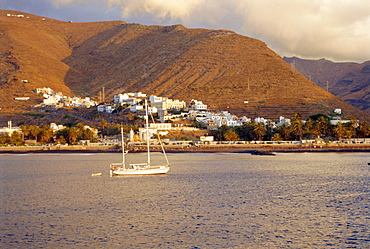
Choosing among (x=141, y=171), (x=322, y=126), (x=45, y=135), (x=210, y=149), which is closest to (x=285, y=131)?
(x=322, y=126)

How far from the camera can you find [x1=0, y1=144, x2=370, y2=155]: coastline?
10350cm

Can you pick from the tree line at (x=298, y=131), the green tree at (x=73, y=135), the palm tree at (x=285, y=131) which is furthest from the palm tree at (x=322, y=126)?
the green tree at (x=73, y=135)

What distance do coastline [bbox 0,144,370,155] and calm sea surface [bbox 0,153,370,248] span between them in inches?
1745

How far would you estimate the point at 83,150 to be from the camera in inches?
4343

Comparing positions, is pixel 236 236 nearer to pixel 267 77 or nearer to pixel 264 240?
pixel 264 240

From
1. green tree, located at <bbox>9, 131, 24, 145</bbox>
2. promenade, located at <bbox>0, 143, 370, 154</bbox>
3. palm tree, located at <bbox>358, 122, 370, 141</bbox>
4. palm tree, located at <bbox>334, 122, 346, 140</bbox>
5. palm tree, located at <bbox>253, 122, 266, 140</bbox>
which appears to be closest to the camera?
promenade, located at <bbox>0, 143, 370, 154</bbox>

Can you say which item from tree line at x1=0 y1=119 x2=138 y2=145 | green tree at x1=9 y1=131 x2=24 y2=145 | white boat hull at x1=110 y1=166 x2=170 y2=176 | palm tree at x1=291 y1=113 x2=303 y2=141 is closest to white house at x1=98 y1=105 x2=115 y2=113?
tree line at x1=0 y1=119 x2=138 y2=145

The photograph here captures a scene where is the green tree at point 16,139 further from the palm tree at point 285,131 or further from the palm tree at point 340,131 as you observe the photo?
the palm tree at point 340,131

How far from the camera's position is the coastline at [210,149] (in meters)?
104

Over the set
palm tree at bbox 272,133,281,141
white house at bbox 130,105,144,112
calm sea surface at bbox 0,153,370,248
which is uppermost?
white house at bbox 130,105,144,112

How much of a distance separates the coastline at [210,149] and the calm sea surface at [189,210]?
44.3m

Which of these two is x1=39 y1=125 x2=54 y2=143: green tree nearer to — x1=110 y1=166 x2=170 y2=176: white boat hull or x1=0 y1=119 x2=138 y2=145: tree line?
x1=0 y1=119 x2=138 y2=145: tree line

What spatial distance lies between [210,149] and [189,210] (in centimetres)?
7263

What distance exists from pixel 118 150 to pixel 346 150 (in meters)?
48.6
